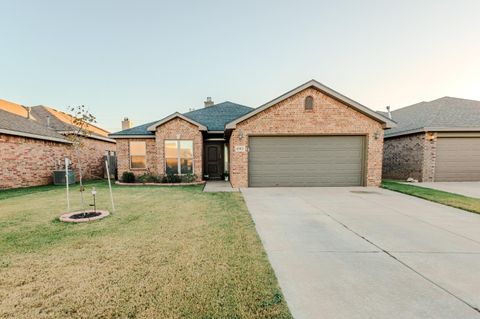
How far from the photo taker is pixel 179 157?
12.6 meters

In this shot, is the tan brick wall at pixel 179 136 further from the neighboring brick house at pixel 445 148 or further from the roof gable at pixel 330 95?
the neighboring brick house at pixel 445 148

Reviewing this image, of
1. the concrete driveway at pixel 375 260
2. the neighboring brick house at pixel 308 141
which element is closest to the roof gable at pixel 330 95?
the neighboring brick house at pixel 308 141

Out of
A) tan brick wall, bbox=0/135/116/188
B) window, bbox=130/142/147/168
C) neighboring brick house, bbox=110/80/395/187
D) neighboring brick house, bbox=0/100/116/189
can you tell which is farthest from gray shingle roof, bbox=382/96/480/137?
tan brick wall, bbox=0/135/116/188

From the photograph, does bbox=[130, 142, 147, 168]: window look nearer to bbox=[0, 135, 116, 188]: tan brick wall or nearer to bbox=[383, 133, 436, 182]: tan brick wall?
bbox=[0, 135, 116, 188]: tan brick wall

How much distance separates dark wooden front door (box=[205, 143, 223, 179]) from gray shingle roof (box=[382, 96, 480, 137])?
456 inches

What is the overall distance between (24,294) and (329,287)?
3.45m

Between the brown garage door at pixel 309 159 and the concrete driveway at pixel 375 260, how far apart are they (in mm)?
4368

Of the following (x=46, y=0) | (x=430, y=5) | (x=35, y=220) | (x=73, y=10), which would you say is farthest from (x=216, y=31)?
(x=35, y=220)

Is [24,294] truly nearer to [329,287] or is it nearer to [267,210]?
[329,287]

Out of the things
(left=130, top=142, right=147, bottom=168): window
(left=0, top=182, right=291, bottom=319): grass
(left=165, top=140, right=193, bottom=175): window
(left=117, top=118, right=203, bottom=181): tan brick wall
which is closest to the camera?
(left=0, top=182, right=291, bottom=319): grass

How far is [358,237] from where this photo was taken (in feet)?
13.5

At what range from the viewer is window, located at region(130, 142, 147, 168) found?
43.5 ft

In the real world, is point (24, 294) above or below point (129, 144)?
below

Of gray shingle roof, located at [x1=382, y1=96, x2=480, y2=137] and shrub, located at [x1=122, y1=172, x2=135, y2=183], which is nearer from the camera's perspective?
gray shingle roof, located at [x1=382, y1=96, x2=480, y2=137]
